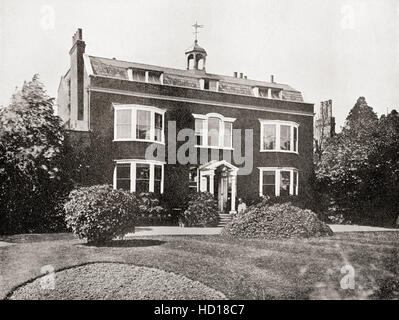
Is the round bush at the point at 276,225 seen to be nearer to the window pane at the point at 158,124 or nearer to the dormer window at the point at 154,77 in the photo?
the window pane at the point at 158,124

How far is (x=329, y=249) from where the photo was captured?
1230 cm

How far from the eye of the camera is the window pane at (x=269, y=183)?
22.1 metres

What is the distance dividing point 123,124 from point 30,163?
483 centimetres

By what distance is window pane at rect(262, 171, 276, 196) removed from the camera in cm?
2214

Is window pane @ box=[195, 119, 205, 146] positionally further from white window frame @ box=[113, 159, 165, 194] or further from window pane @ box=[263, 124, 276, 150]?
window pane @ box=[263, 124, 276, 150]

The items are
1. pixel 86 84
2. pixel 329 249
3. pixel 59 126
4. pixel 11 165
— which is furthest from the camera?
pixel 86 84

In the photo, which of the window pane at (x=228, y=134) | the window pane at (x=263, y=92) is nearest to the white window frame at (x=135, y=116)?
the window pane at (x=228, y=134)

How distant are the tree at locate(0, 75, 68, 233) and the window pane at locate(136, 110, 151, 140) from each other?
3742 mm

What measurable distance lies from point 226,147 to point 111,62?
22.7 ft

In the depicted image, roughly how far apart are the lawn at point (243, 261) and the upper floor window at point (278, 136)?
9492 millimetres

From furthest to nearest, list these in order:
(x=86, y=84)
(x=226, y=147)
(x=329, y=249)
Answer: (x=226, y=147) → (x=86, y=84) → (x=329, y=249)

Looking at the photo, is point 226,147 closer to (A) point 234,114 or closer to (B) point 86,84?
(A) point 234,114

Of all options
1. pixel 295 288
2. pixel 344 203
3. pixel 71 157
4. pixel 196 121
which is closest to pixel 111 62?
pixel 196 121

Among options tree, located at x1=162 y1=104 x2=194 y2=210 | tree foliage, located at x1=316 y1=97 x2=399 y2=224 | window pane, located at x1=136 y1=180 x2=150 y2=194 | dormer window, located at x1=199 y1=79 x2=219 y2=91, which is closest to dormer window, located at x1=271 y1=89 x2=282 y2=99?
dormer window, located at x1=199 y1=79 x2=219 y2=91
